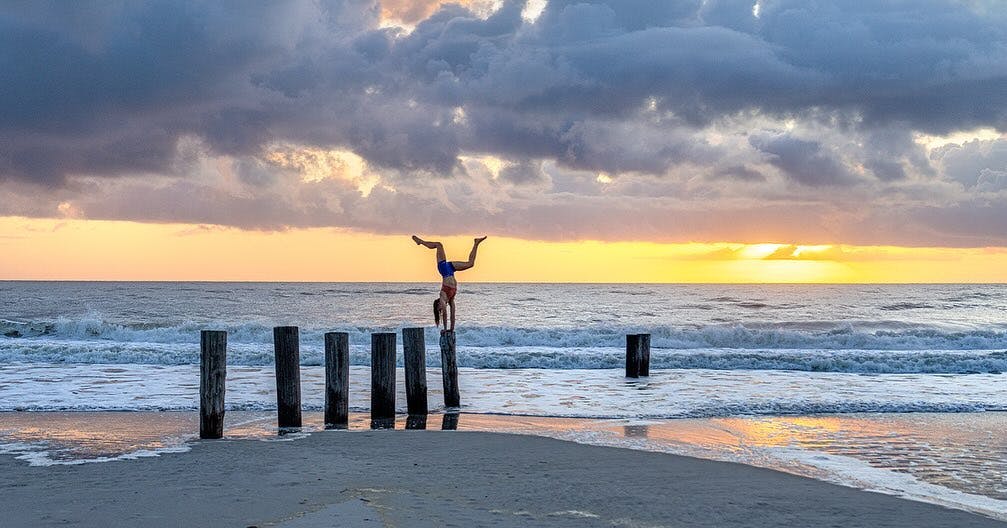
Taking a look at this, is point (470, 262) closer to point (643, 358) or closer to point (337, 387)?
point (337, 387)

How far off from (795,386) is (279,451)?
13.4 metres

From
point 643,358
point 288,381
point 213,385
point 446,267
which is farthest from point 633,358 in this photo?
point 213,385

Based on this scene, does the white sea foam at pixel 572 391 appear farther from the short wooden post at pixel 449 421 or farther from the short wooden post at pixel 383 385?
the short wooden post at pixel 383 385

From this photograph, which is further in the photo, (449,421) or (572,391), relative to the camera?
(572,391)

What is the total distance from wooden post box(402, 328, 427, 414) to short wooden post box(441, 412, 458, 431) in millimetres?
419

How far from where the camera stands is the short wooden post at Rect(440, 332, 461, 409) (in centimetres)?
1457

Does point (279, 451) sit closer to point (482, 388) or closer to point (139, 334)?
point (482, 388)

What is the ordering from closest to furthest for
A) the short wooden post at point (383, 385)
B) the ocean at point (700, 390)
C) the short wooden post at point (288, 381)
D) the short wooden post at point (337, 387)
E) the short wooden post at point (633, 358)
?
the ocean at point (700, 390), the short wooden post at point (288, 381), the short wooden post at point (337, 387), the short wooden post at point (383, 385), the short wooden post at point (633, 358)

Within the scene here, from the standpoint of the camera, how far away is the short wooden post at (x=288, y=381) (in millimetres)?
11852

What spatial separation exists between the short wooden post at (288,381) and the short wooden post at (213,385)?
110 centimetres

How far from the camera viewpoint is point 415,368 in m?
13.5

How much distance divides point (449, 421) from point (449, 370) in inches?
60.6

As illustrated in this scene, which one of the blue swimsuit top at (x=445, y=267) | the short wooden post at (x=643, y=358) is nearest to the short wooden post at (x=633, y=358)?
the short wooden post at (x=643, y=358)

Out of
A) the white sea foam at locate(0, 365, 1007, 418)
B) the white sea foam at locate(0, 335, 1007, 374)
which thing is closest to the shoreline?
the white sea foam at locate(0, 365, 1007, 418)
